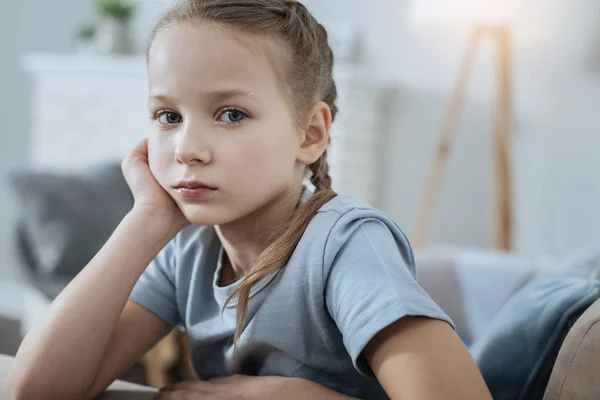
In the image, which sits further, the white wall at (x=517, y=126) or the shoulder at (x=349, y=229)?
the white wall at (x=517, y=126)

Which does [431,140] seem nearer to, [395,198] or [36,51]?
[395,198]

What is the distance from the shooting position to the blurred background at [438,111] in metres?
3.21

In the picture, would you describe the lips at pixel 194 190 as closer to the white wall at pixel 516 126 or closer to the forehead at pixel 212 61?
the forehead at pixel 212 61

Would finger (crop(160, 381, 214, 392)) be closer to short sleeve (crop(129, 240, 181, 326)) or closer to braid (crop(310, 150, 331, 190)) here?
short sleeve (crop(129, 240, 181, 326))

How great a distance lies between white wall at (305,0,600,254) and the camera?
3.34 metres

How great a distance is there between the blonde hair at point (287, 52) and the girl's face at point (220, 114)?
2cm

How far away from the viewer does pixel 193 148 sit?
905mm

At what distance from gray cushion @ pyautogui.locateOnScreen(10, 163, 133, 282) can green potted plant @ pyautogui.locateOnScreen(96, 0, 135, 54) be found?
3.90 ft

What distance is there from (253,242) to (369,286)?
0.85 ft

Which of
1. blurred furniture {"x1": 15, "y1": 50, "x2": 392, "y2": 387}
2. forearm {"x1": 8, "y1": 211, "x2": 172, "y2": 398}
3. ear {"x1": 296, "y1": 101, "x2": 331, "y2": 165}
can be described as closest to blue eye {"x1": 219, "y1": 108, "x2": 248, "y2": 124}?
ear {"x1": 296, "y1": 101, "x2": 331, "y2": 165}

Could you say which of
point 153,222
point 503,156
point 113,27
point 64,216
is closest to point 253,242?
point 153,222

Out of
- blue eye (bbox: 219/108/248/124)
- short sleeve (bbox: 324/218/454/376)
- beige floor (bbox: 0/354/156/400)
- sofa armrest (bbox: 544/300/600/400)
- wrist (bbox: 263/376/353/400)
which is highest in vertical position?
blue eye (bbox: 219/108/248/124)

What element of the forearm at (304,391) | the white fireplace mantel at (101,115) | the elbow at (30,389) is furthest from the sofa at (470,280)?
the white fireplace mantel at (101,115)

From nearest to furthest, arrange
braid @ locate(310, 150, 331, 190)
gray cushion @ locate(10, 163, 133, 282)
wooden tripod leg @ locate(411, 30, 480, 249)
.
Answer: braid @ locate(310, 150, 331, 190) < gray cushion @ locate(10, 163, 133, 282) < wooden tripod leg @ locate(411, 30, 480, 249)
